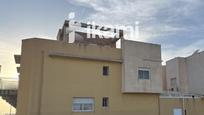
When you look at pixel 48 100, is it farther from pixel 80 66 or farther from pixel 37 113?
pixel 80 66

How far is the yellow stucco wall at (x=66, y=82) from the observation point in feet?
58.3

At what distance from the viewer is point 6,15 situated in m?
15.5

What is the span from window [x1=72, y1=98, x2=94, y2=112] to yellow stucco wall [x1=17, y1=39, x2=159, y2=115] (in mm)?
329

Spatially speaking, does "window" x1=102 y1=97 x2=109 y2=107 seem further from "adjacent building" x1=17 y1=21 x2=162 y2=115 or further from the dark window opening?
the dark window opening

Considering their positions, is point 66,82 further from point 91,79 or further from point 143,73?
point 143,73

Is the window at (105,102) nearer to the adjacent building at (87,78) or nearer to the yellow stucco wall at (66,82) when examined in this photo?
the adjacent building at (87,78)

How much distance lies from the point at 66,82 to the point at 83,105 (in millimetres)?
2255


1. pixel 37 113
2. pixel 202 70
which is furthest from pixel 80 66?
pixel 202 70

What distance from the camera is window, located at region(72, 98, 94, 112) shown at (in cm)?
1892

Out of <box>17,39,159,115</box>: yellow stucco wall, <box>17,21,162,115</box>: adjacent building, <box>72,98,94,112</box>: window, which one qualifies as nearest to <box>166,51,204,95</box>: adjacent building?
<box>17,21,162,115</box>: adjacent building

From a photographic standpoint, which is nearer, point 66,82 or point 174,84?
point 66,82

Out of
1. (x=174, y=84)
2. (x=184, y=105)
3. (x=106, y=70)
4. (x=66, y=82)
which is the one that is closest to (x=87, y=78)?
(x=66, y=82)

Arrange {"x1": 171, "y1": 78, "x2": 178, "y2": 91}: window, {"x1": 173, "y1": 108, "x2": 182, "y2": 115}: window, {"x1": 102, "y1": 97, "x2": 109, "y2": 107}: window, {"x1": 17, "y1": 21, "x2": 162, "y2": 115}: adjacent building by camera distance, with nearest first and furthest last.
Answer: {"x1": 17, "y1": 21, "x2": 162, "y2": 115}: adjacent building → {"x1": 102, "y1": 97, "x2": 109, "y2": 107}: window → {"x1": 173, "y1": 108, "x2": 182, "y2": 115}: window → {"x1": 171, "y1": 78, "x2": 178, "y2": 91}: window

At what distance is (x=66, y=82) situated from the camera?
18734 millimetres
